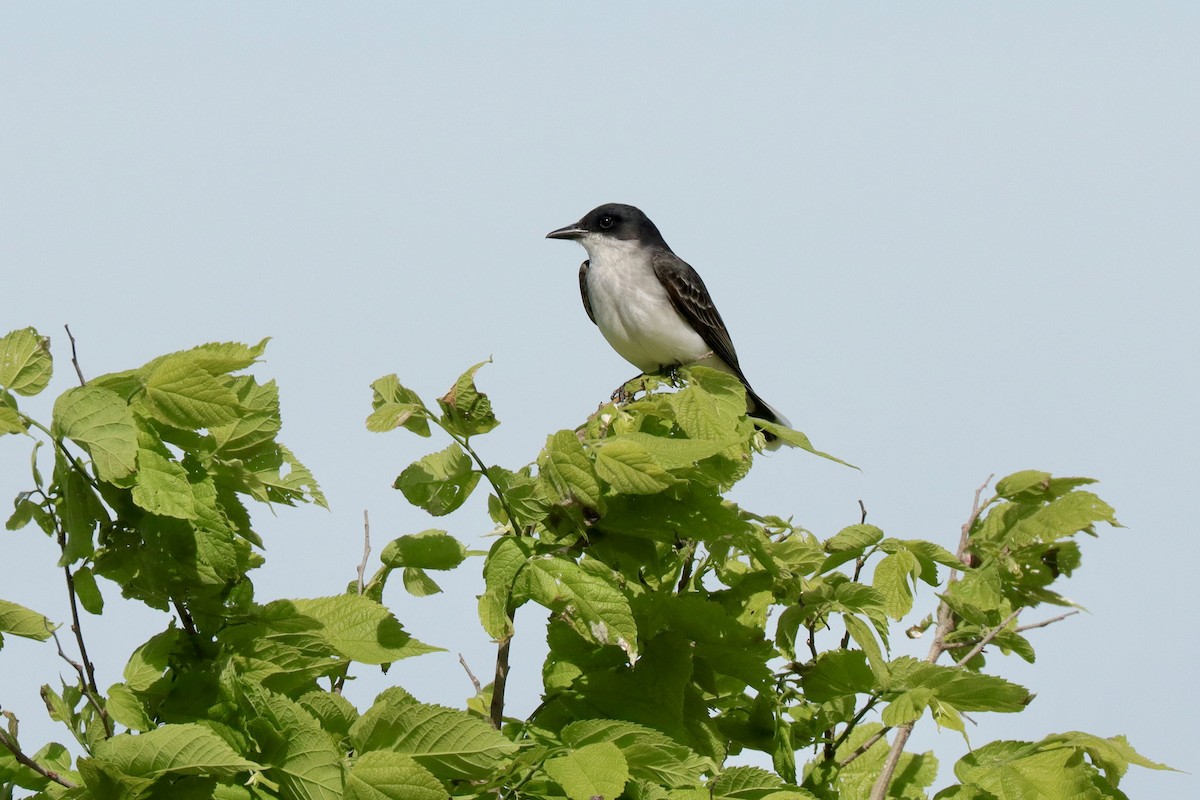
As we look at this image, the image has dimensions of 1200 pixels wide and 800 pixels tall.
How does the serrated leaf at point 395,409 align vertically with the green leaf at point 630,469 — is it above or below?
above

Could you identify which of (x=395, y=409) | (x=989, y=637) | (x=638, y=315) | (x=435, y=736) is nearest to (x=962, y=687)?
(x=989, y=637)

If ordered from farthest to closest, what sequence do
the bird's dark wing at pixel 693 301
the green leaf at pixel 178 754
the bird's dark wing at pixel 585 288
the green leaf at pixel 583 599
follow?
the bird's dark wing at pixel 585 288 < the bird's dark wing at pixel 693 301 < the green leaf at pixel 583 599 < the green leaf at pixel 178 754

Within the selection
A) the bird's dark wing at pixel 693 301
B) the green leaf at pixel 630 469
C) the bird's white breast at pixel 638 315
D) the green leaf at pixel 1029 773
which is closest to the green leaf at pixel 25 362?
the green leaf at pixel 630 469

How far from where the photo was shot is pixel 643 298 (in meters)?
11.3

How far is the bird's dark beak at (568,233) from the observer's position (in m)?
12.0

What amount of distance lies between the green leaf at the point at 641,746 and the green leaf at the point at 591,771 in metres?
0.13

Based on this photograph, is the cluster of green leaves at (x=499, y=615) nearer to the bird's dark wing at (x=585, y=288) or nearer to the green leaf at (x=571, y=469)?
the green leaf at (x=571, y=469)

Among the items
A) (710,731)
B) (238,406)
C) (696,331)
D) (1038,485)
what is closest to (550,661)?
(710,731)

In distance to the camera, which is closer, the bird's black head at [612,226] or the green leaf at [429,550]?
the green leaf at [429,550]

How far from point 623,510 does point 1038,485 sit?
1.56 metres

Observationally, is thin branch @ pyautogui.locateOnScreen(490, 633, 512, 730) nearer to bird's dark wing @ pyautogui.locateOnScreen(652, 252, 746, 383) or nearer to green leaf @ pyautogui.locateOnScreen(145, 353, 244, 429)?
green leaf @ pyautogui.locateOnScreen(145, 353, 244, 429)

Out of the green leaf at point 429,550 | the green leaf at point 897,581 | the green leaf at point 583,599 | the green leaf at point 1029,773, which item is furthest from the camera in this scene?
the green leaf at point 897,581

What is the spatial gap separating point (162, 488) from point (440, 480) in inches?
34.4

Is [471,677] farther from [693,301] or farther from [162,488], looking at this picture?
[693,301]
